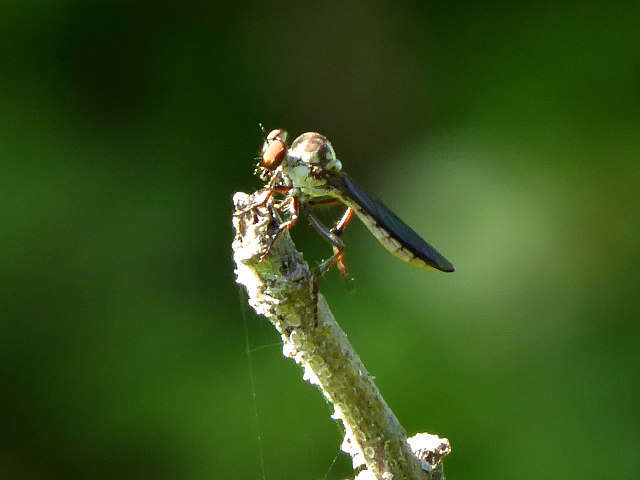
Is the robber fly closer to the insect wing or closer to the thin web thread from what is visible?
the insect wing

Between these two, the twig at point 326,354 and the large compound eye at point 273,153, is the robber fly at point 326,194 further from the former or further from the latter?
the twig at point 326,354

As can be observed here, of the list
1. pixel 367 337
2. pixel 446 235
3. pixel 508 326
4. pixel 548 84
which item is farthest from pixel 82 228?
pixel 548 84

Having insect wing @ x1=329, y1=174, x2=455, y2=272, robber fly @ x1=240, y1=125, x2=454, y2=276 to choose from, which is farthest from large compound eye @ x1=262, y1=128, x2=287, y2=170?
insect wing @ x1=329, y1=174, x2=455, y2=272

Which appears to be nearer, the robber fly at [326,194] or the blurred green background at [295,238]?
the robber fly at [326,194]

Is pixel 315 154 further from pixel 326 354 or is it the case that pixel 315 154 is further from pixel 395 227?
pixel 326 354

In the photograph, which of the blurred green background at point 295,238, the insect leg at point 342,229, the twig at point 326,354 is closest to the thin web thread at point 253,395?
the blurred green background at point 295,238

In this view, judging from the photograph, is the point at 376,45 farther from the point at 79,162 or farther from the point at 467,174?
the point at 79,162
